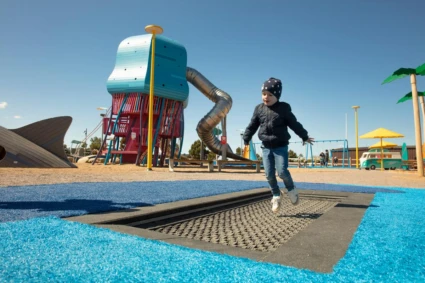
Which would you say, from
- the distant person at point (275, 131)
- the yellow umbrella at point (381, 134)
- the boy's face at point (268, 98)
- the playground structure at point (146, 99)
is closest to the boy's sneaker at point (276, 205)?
the distant person at point (275, 131)

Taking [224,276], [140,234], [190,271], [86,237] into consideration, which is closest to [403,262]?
[224,276]

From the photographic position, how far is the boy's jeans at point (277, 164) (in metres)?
3.44

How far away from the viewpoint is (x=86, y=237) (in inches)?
75.2

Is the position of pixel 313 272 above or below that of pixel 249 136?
below

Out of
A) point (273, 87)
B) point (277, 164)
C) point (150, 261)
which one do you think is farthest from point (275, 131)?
Result: point (150, 261)

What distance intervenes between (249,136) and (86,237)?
8.34 feet

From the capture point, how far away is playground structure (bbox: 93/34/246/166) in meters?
19.2

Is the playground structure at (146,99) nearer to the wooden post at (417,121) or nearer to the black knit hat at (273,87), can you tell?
the wooden post at (417,121)

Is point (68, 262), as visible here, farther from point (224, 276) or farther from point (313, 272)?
point (313, 272)

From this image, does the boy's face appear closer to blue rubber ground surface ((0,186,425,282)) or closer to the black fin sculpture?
blue rubber ground surface ((0,186,425,282))

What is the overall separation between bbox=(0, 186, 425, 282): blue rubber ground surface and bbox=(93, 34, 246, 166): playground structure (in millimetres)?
16852

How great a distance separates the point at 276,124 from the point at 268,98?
35 centimetres

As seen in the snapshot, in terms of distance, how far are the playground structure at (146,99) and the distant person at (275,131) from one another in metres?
15.1

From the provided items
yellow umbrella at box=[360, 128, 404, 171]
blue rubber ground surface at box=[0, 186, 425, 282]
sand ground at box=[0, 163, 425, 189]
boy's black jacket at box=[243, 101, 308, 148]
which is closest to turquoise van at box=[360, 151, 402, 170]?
yellow umbrella at box=[360, 128, 404, 171]
